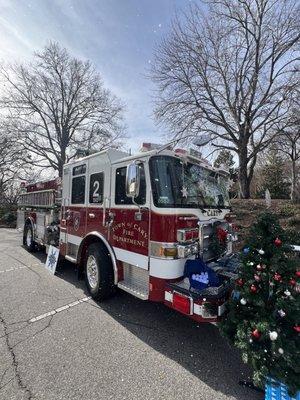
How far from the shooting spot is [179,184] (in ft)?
13.4

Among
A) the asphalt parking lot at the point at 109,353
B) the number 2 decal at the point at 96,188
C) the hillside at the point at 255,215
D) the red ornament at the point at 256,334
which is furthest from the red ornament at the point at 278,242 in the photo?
the hillside at the point at 255,215

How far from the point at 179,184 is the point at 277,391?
99.4 inches

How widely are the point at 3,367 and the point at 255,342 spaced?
2724 mm

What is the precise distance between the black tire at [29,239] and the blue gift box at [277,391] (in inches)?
334

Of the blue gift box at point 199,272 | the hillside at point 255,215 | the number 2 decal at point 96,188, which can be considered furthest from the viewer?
the hillside at point 255,215

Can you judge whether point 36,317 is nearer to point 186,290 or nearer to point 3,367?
point 3,367

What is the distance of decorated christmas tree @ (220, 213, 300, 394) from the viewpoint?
8.46ft

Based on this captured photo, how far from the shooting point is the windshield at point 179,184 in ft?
12.9

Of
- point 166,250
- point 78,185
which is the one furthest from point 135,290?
point 78,185

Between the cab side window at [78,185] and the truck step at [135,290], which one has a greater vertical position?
the cab side window at [78,185]

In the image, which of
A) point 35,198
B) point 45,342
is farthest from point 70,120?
point 45,342

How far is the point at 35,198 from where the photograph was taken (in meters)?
9.07

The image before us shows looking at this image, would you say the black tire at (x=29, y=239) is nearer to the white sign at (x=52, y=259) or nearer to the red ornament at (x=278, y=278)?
the white sign at (x=52, y=259)

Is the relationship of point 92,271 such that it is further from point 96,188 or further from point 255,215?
point 255,215
